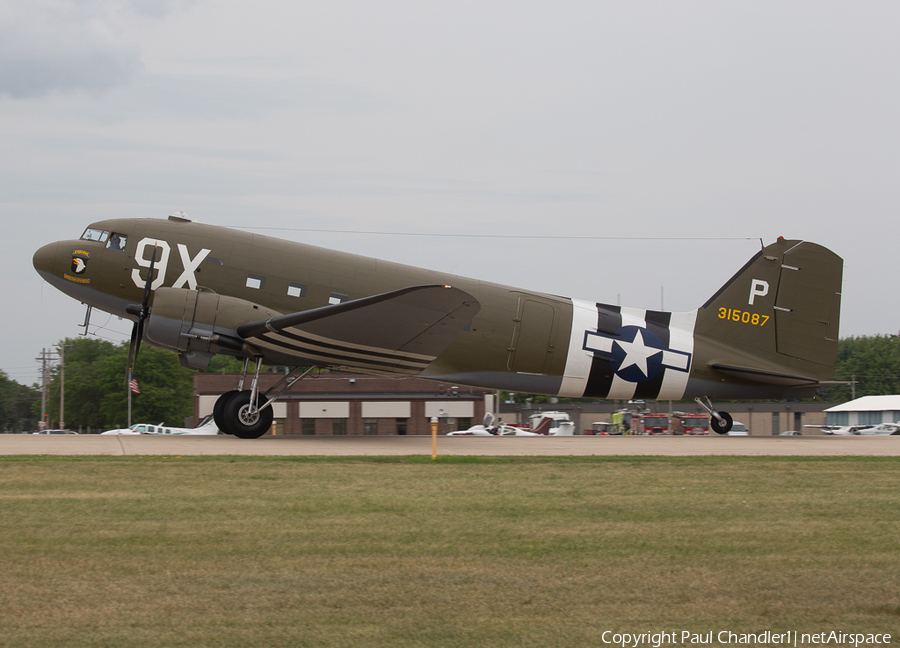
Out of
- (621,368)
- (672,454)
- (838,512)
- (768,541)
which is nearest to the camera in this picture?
(768,541)

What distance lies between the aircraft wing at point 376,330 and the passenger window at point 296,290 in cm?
121

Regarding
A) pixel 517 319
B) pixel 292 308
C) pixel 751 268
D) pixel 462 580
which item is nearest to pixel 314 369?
pixel 292 308

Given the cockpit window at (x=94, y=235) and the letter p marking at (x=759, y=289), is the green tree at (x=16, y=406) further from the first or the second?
the letter p marking at (x=759, y=289)

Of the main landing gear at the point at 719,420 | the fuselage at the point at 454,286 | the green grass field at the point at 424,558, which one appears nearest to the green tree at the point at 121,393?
the fuselage at the point at 454,286

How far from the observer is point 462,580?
5844mm

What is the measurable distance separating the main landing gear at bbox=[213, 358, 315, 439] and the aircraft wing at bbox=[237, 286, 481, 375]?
2.77ft

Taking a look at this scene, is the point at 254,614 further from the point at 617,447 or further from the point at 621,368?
the point at 621,368

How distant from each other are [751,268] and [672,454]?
7064 millimetres

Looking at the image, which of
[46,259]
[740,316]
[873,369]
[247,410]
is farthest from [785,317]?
[873,369]

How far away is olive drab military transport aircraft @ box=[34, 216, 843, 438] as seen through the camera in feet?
51.5

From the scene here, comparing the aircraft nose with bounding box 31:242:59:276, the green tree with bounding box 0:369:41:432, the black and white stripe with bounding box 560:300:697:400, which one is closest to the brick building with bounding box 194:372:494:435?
the black and white stripe with bounding box 560:300:697:400

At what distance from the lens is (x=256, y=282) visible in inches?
659

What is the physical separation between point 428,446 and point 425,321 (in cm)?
279

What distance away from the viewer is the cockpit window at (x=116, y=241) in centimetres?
1652
